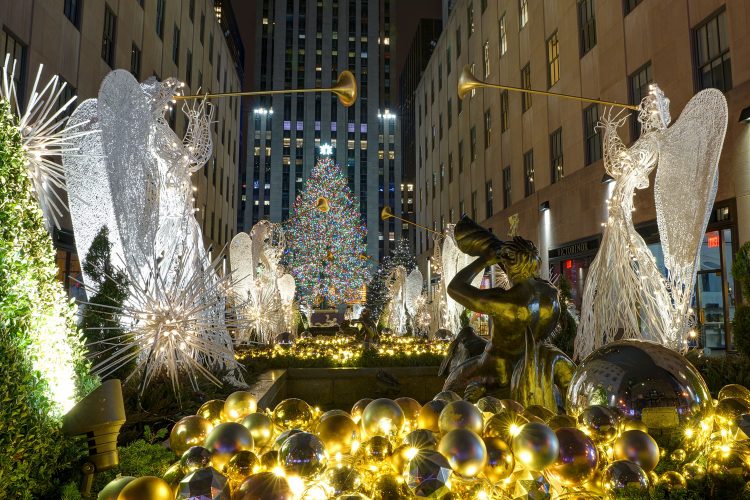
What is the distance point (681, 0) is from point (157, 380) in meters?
18.1

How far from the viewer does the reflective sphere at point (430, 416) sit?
8.82ft

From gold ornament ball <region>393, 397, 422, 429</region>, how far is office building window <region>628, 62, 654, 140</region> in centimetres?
1805

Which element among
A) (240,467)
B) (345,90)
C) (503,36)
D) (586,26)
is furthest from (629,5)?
(240,467)

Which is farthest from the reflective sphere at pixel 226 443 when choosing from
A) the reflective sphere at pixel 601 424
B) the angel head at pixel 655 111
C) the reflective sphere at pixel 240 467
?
the angel head at pixel 655 111

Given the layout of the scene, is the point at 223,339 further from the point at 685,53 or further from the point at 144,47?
the point at 144,47

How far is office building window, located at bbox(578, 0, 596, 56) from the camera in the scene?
21.5 metres

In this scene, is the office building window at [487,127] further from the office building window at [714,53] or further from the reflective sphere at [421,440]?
the reflective sphere at [421,440]

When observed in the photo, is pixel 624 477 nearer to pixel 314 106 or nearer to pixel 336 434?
pixel 336 434

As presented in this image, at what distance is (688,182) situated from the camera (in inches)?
319

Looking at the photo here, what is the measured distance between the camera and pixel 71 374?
9.94 ft

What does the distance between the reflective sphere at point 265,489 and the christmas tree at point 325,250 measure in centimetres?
4584

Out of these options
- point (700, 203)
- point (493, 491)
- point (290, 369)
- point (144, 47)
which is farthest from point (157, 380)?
point (144, 47)

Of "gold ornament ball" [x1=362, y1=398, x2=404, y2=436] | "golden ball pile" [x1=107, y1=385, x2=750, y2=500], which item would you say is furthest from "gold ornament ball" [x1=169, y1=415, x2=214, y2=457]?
"gold ornament ball" [x1=362, y1=398, x2=404, y2=436]

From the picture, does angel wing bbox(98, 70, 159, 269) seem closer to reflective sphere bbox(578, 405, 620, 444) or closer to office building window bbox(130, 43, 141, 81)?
reflective sphere bbox(578, 405, 620, 444)
